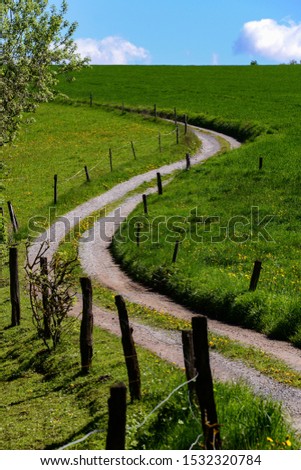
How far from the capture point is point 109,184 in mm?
51844

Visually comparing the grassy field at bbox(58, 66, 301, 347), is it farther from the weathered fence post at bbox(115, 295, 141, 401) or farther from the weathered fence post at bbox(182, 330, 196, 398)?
the weathered fence post at bbox(182, 330, 196, 398)

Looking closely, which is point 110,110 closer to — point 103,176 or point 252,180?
point 103,176

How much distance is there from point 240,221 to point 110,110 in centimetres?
5413

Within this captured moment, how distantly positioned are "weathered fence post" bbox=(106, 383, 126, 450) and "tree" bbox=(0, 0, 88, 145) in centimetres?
2491

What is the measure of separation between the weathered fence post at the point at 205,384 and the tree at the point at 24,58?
78.0 ft

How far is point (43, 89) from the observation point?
34281 mm

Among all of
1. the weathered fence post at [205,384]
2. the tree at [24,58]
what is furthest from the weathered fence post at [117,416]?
the tree at [24,58]

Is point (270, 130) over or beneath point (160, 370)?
over

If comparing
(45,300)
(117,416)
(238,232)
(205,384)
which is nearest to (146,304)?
(45,300)

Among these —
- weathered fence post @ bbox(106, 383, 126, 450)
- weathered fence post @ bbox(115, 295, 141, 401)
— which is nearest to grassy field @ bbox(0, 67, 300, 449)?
weathered fence post @ bbox(115, 295, 141, 401)

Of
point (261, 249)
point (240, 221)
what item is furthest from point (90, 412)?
point (240, 221)

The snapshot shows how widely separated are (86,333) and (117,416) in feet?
30.7

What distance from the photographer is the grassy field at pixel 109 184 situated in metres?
12.8

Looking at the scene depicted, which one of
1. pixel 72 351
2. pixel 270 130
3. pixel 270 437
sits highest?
pixel 270 130
